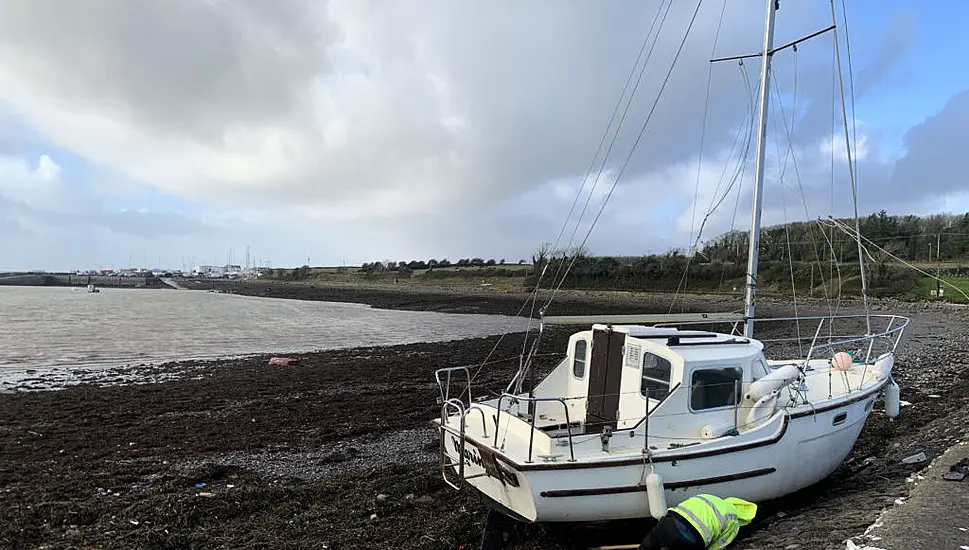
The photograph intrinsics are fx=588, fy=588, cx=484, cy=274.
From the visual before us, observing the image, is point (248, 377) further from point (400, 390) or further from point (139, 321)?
point (139, 321)

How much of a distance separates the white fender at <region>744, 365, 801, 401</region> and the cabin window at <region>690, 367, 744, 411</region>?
0.20 m

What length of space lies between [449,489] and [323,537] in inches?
83.0

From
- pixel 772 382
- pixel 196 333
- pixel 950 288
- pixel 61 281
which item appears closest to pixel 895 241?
pixel 950 288

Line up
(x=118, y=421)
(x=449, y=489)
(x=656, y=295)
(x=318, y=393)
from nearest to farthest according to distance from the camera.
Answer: (x=449, y=489) < (x=118, y=421) < (x=318, y=393) < (x=656, y=295)

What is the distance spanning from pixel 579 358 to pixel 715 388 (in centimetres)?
196

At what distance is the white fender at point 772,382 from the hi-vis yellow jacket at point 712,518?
6.18 feet

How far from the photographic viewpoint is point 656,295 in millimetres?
65125

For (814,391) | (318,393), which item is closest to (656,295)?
(318,393)

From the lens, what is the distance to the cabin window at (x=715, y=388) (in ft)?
24.3

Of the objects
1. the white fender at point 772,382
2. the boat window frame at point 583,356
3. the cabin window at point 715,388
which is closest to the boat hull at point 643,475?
the white fender at point 772,382

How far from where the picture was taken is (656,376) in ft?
24.8

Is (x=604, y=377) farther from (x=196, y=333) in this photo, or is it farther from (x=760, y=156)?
(x=196, y=333)

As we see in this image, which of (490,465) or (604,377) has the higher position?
(604,377)

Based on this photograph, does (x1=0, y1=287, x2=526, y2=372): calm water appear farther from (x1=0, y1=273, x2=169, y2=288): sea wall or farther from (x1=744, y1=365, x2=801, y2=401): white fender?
(x1=0, y1=273, x2=169, y2=288): sea wall
